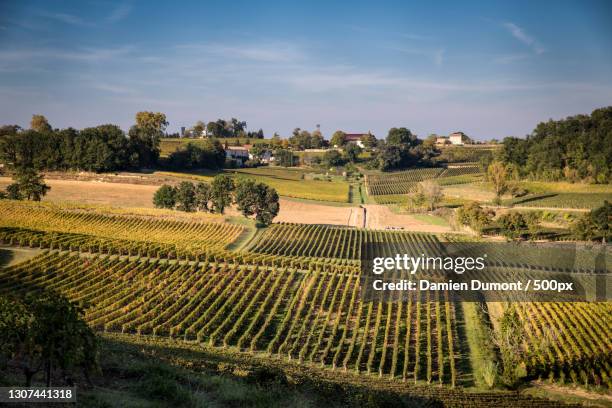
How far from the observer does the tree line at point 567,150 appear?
8625cm

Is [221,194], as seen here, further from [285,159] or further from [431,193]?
[285,159]

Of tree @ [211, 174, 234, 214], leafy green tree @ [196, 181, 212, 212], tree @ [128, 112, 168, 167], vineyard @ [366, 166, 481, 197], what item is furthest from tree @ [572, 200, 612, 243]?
tree @ [128, 112, 168, 167]

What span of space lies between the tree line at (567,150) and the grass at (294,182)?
3468cm

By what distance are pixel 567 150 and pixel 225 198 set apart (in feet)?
203

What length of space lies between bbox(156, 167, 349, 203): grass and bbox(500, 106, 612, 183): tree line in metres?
34.7

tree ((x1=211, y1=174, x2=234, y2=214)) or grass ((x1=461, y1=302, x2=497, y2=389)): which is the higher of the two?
tree ((x1=211, y1=174, x2=234, y2=214))

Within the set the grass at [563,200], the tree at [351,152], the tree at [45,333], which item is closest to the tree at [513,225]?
the grass at [563,200]

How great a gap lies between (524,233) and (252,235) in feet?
102

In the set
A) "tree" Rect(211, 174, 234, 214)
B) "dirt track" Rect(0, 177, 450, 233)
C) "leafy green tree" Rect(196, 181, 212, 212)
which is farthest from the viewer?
"dirt track" Rect(0, 177, 450, 233)

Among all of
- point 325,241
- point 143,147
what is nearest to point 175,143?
point 143,147

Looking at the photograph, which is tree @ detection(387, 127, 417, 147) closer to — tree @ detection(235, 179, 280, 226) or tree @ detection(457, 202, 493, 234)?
tree @ detection(457, 202, 493, 234)

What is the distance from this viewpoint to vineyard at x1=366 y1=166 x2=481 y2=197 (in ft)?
338

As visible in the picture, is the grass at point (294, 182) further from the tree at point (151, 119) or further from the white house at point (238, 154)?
the tree at point (151, 119)

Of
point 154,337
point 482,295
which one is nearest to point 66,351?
point 154,337
